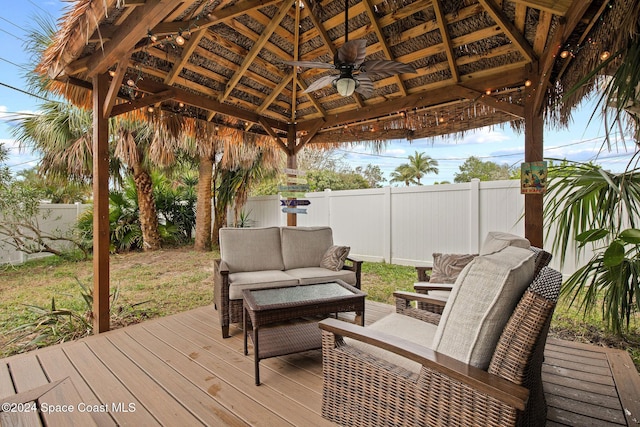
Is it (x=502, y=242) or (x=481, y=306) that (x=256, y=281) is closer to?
(x=502, y=242)

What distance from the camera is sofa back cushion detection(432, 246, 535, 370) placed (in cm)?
114

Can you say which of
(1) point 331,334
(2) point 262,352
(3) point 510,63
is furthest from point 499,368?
(3) point 510,63

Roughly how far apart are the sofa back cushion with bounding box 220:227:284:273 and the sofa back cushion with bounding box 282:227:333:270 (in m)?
Answer: 0.10

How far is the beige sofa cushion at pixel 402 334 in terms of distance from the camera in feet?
4.85

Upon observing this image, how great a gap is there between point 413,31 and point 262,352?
3475 millimetres

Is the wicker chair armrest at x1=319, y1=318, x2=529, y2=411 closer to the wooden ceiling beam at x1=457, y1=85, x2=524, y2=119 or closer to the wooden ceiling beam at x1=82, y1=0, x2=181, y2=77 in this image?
the wooden ceiling beam at x1=82, y1=0, x2=181, y2=77

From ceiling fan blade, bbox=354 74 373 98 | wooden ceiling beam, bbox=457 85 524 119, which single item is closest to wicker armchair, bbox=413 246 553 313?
ceiling fan blade, bbox=354 74 373 98

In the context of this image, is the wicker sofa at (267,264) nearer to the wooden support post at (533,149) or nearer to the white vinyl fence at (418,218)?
the wooden support post at (533,149)

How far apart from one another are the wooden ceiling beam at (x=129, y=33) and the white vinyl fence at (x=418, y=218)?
4.58 m

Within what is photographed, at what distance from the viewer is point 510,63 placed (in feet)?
10.8

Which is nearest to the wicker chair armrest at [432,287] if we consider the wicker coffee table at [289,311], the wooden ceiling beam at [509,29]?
the wicker coffee table at [289,311]

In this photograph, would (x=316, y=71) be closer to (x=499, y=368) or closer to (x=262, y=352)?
(x=262, y=352)

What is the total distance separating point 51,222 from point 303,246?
5.95m

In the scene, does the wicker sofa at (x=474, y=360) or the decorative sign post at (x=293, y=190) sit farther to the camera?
the decorative sign post at (x=293, y=190)
